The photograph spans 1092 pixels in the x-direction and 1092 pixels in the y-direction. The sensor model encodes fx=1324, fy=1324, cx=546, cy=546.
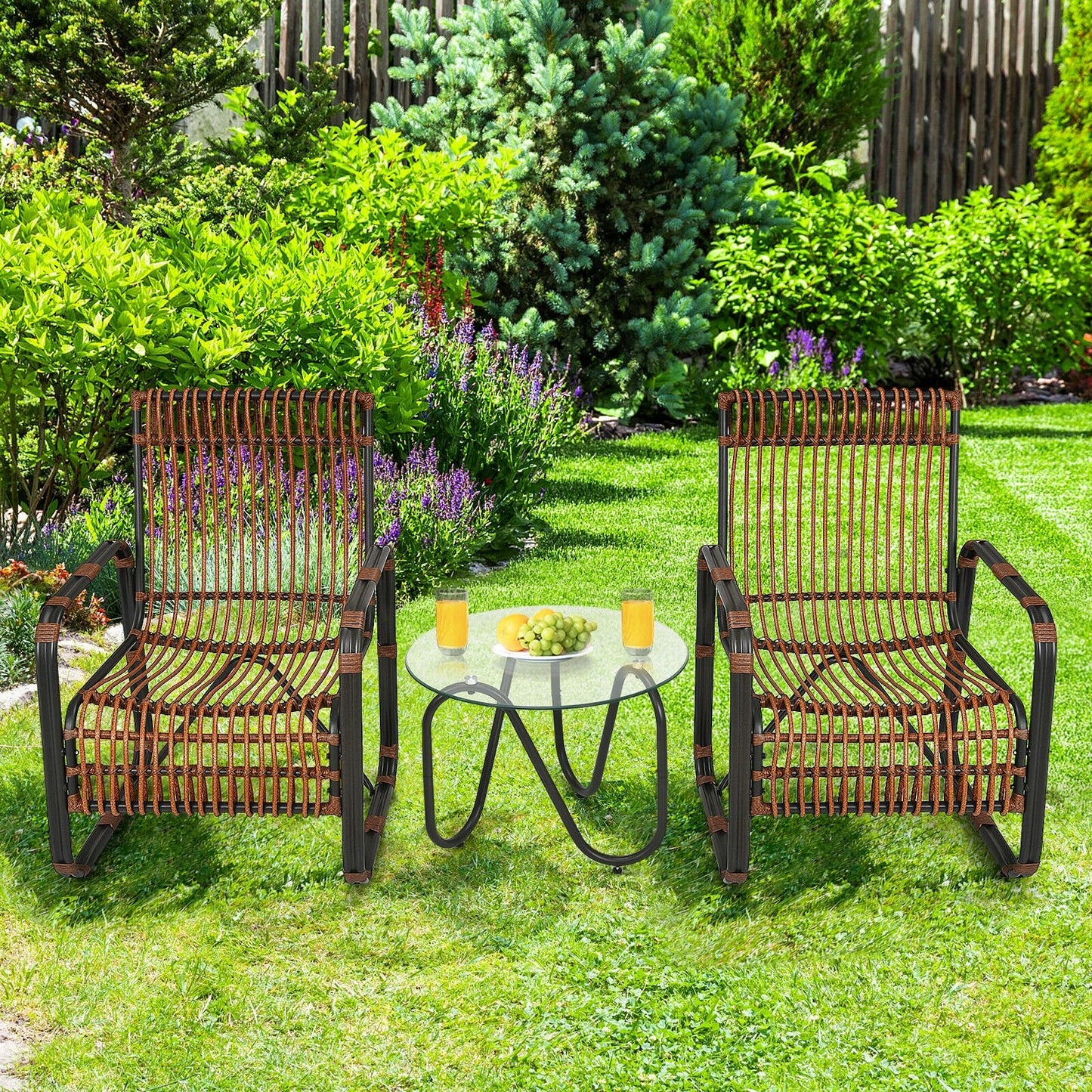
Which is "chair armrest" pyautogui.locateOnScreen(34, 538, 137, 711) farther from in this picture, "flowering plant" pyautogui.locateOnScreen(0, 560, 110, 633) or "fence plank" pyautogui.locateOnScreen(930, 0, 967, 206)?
"fence plank" pyautogui.locateOnScreen(930, 0, 967, 206)

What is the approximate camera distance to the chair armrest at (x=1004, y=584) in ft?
9.78

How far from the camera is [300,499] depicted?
5.31 m

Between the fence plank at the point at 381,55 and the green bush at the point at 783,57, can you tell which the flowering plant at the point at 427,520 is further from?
the green bush at the point at 783,57

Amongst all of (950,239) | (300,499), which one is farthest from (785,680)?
(950,239)

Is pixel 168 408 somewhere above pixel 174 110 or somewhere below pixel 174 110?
below

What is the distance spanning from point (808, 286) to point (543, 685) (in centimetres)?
581

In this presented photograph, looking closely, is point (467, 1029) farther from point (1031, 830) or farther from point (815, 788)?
point (1031, 830)

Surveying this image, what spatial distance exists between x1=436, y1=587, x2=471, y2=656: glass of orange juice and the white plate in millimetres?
103

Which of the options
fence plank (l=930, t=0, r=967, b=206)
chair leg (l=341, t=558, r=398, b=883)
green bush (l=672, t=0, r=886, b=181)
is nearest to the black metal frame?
chair leg (l=341, t=558, r=398, b=883)

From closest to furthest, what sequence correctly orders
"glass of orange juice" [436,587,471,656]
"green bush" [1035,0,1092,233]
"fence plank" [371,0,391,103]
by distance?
Result: 1. "glass of orange juice" [436,587,471,656]
2. "fence plank" [371,0,391,103]
3. "green bush" [1035,0,1092,233]

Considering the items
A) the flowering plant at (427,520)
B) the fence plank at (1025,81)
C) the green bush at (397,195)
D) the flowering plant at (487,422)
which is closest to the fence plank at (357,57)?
the green bush at (397,195)

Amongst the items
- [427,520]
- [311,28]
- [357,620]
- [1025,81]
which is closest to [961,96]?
[1025,81]

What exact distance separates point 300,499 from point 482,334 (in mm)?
1743

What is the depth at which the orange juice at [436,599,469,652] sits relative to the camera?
3.30m
